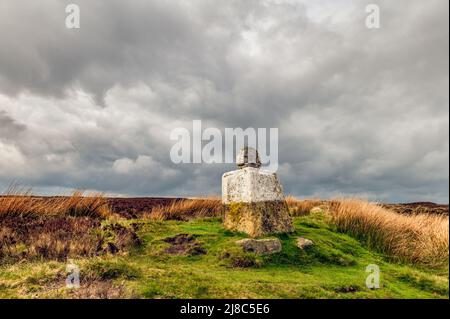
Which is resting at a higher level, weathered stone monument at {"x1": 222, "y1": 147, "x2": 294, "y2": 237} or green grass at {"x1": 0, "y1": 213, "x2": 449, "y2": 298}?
weathered stone monument at {"x1": 222, "y1": 147, "x2": 294, "y2": 237}

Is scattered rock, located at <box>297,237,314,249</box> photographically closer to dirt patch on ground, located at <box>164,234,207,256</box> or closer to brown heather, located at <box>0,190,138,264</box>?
dirt patch on ground, located at <box>164,234,207,256</box>

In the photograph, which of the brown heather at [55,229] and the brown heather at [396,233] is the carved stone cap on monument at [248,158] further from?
the brown heather at [396,233]

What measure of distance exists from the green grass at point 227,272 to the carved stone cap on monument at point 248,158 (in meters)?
2.16

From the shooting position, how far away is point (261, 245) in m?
10.3

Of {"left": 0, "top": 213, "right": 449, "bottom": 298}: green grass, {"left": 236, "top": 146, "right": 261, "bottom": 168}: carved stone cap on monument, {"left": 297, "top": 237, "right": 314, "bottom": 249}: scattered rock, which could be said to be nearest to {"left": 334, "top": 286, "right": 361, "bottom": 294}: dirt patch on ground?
{"left": 0, "top": 213, "right": 449, "bottom": 298}: green grass

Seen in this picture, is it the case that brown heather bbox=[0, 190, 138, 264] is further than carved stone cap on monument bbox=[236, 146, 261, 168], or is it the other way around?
carved stone cap on monument bbox=[236, 146, 261, 168]

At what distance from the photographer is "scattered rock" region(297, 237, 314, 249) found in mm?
10844

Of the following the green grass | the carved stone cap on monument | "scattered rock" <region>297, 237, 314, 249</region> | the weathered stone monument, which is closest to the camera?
the green grass

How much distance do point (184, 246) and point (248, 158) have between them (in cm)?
331

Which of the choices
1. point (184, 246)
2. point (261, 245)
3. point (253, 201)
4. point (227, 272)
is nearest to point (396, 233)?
point (253, 201)

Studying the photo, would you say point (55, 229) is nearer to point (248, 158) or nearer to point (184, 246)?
point (184, 246)

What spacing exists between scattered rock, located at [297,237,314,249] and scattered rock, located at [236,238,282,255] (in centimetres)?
72
